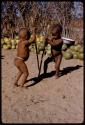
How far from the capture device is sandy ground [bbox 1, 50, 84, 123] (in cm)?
486

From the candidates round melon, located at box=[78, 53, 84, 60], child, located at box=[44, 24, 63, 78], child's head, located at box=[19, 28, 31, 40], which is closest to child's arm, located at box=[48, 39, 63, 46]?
child, located at box=[44, 24, 63, 78]

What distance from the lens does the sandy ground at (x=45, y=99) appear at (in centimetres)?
486

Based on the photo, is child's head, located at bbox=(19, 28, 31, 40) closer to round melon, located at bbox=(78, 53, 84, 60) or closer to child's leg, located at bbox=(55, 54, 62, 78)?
child's leg, located at bbox=(55, 54, 62, 78)

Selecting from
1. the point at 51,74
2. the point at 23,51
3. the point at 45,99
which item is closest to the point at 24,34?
the point at 23,51

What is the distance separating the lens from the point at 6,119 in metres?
4.80

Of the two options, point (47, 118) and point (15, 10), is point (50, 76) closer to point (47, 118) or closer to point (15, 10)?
point (47, 118)

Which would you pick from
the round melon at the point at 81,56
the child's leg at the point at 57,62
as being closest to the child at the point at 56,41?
the child's leg at the point at 57,62

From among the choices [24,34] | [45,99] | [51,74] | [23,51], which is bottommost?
[45,99]

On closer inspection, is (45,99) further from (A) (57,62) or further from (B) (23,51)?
(A) (57,62)

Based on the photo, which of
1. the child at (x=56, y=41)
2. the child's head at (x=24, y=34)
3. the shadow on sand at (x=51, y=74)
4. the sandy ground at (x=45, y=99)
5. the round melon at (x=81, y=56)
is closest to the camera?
the sandy ground at (x=45, y=99)

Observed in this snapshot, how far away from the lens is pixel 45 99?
5.55 meters

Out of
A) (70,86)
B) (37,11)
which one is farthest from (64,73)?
(37,11)

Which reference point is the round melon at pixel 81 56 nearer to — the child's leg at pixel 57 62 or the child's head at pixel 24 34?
the child's leg at pixel 57 62

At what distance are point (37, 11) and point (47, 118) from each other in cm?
674
